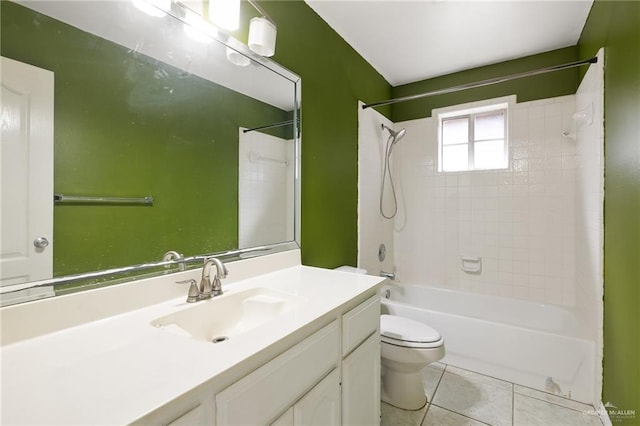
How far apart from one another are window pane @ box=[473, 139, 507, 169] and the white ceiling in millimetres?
725

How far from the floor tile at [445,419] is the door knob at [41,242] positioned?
1.92 m

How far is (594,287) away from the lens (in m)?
1.73

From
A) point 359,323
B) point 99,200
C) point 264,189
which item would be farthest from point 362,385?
point 99,200

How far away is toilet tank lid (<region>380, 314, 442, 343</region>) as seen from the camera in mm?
1640

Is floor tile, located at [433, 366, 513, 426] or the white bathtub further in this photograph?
the white bathtub

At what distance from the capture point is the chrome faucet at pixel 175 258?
41.7 inches

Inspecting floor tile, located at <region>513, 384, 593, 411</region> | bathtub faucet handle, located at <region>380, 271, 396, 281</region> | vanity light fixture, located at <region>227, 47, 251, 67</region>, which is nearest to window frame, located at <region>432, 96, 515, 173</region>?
bathtub faucet handle, located at <region>380, 271, 396, 281</region>

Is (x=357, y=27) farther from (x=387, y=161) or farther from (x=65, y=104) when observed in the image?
(x=65, y=104)

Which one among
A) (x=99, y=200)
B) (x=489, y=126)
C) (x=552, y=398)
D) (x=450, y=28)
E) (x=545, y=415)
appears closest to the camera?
(x=99, y=200)

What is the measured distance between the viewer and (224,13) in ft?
3.83

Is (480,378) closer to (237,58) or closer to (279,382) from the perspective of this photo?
(279,382)

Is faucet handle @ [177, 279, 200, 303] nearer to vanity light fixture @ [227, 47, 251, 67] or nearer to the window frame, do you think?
vanity light fixture @ [227, 47, 251, 67]

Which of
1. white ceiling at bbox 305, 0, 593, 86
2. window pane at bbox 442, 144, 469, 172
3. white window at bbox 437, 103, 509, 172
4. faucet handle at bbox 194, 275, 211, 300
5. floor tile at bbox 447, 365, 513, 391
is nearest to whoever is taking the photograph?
faucet handle at bbox 194, 275, 211, 300

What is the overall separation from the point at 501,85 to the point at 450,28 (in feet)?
2.94
